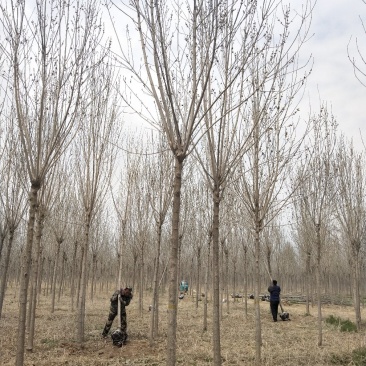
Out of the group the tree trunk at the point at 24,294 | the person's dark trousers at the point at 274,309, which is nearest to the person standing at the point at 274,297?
the person's dark trousers at the point at 274,309

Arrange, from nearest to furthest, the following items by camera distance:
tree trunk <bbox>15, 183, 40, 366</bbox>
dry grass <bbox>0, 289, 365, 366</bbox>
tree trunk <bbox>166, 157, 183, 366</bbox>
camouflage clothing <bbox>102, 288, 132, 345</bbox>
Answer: tree trunk <bbox>166, 157, 183, 366</bbox> < tree trunk <bbox>15, 183, 40, 366</bbox> < dry grass <bbox>0, 289, 365, 366</bbox> < camouflage clothing <bbox>102, 288, 132, 345</bbox>

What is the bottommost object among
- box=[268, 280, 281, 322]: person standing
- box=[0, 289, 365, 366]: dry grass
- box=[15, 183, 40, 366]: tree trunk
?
box=[0, 289, 365, 366]: dry grass

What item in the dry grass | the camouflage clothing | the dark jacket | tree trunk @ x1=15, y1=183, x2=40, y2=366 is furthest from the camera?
the dark jacket

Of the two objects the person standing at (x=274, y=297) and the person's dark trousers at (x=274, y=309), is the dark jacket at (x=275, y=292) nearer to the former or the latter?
the person standing at (x=274, y=297)

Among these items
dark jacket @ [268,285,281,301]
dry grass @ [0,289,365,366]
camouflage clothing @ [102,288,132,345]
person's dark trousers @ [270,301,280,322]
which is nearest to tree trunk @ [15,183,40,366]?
dry grass @ [0,289,365,366]

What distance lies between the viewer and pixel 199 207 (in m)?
11.4

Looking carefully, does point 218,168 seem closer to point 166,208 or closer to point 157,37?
point 157,37

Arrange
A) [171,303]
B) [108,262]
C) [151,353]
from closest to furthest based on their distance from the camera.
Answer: [171,303] → [151,353] → [108,262]

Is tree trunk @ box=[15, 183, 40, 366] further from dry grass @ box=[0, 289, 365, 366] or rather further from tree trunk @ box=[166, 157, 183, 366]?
dry grass @ box=[0, 289, 365, 366]

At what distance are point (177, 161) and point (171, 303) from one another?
4.43 feet

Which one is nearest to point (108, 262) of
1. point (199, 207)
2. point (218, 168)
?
point (199, 207)

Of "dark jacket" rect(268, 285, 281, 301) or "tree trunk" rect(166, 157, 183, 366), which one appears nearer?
"tree trunk" rect(166, 157, 183, 366)

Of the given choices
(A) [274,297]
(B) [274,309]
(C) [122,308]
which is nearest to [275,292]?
(A) [274,297]

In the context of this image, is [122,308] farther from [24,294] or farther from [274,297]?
[274,297]
